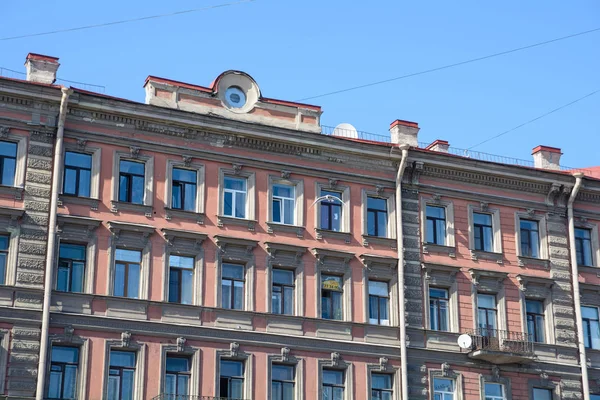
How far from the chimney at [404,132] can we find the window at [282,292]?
18.2ft

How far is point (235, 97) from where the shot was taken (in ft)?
101

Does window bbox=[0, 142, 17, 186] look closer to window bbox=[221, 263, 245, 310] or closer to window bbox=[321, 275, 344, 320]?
window bbox=[221, 263, 245, 310]

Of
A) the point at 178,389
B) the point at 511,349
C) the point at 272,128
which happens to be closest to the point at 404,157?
the point at 272,128

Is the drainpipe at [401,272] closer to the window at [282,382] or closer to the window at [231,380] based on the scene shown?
the window at [282,382]

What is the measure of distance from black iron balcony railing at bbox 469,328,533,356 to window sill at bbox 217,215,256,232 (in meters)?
6.97

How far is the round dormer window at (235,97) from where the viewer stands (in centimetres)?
3070

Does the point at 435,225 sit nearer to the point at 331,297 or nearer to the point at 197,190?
the point at 331,297

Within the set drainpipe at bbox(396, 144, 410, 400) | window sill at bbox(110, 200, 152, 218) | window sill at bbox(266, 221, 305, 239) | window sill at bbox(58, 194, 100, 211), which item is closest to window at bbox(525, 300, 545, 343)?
drainpipe at bbox(396, 144, 410, 400)

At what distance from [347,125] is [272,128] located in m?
3.04

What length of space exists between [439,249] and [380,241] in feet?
6.15

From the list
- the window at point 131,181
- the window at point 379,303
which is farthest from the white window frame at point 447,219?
the window at point 131,181

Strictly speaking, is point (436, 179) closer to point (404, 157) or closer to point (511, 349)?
point (404, 157)

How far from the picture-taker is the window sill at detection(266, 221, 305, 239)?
98.4 ft


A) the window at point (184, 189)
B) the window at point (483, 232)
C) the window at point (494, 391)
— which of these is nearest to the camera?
the window at point (184, 189)
